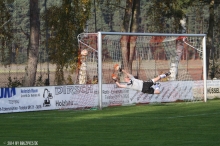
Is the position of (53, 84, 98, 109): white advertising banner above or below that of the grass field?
above

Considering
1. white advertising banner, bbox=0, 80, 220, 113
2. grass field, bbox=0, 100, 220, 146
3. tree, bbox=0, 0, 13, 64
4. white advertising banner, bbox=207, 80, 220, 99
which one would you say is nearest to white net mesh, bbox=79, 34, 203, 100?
white advertising banner, bbox=0, 80, 220, 113

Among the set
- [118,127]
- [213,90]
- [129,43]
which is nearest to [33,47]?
[129,43]

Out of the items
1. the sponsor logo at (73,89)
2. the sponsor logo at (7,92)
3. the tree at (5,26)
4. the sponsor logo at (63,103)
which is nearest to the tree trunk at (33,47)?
the tree at (5,26)

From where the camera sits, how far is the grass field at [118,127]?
20.1 m

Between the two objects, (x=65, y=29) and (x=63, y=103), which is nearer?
(x=63, y=103)

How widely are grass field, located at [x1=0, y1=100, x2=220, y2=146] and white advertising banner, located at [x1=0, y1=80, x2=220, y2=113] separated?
42.7 inches

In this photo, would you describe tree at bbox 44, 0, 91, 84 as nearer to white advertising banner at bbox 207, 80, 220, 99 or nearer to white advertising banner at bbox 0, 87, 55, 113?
white advertising banner at bbox 0, 87, 55, 113

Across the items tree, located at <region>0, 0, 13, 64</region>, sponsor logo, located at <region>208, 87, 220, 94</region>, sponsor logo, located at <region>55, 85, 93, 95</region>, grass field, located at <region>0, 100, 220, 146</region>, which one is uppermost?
tree, located at <region>0, 0, 13, 64</region>

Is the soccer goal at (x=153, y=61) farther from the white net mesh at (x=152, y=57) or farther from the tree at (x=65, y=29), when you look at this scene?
the tree at (x=65, y=29)

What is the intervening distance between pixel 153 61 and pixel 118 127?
14.6 metres

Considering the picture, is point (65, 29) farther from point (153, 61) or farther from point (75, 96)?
point (75, 96)

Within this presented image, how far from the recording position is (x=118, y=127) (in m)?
24.4

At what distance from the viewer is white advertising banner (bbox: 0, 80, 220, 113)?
33125 millimetres

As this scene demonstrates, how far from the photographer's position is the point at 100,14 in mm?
60938
